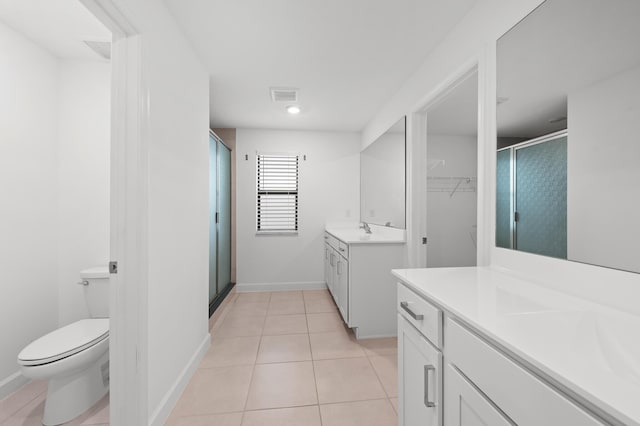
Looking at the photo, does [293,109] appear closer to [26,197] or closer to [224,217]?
[224,217]

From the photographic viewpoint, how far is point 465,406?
0.83m

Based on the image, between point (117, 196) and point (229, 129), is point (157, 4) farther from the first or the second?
point (229, 129)

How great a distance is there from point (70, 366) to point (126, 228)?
0.91 metres

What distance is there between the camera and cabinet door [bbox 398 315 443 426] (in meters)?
0.98

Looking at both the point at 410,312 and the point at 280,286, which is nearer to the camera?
the point at 410,312

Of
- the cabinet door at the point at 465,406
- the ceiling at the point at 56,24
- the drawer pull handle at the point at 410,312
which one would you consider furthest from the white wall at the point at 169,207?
the cabinet door at the point at 465,406

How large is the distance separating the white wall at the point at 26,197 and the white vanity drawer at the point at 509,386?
267 cm

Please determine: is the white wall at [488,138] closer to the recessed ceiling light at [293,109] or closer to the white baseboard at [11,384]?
the recessed ceiling light at [293,109]

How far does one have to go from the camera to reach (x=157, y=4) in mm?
1518

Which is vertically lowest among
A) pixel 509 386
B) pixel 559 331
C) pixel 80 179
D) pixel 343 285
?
pixel 343 285

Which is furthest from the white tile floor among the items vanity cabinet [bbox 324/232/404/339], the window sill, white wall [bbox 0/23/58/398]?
the window sill

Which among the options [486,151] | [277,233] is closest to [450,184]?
[486,151]

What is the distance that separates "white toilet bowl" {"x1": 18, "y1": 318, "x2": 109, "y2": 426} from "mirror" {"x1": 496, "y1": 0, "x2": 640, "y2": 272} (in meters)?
2.40

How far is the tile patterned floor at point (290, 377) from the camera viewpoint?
5.32ft
